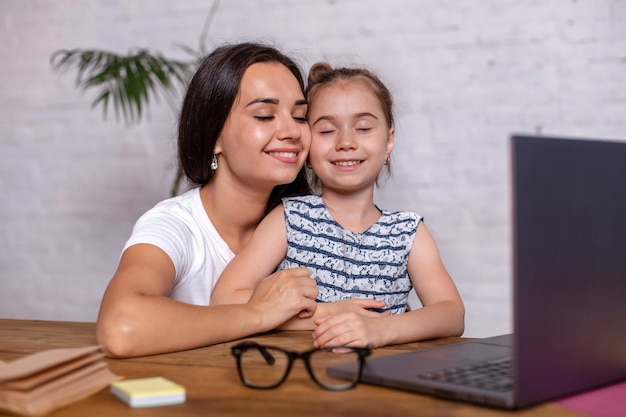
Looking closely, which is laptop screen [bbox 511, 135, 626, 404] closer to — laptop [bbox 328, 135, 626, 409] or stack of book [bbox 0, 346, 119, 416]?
laptop [bbox 328, 135, 626, 409]

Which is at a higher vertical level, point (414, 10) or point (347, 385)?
point (414, 10)

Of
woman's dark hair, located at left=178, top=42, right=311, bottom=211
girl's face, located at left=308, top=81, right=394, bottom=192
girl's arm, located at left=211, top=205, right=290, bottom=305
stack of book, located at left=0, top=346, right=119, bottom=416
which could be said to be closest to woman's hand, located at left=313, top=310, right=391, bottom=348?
girl's arm, located at left=211, top=205, right=290, bottom=305

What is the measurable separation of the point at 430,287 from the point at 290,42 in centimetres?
162

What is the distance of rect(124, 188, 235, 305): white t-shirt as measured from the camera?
66.7 inches

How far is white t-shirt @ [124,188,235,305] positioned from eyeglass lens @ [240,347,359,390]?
1.81 feet

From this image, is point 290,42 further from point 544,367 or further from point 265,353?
point 544,367

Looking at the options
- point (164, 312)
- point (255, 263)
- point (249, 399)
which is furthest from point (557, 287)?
point (255, 263)

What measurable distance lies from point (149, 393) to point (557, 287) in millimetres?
471

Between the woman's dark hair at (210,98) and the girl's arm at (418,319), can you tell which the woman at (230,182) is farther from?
the girl's arm at (418,319)

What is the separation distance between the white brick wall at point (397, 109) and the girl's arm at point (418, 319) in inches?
35.5

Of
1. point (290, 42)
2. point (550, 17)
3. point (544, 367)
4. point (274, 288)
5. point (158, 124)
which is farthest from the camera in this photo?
point (158, 124)

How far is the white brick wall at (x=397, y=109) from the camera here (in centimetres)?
274

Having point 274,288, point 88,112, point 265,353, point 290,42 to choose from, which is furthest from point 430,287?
point 88,112

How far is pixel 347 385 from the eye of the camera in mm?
962
